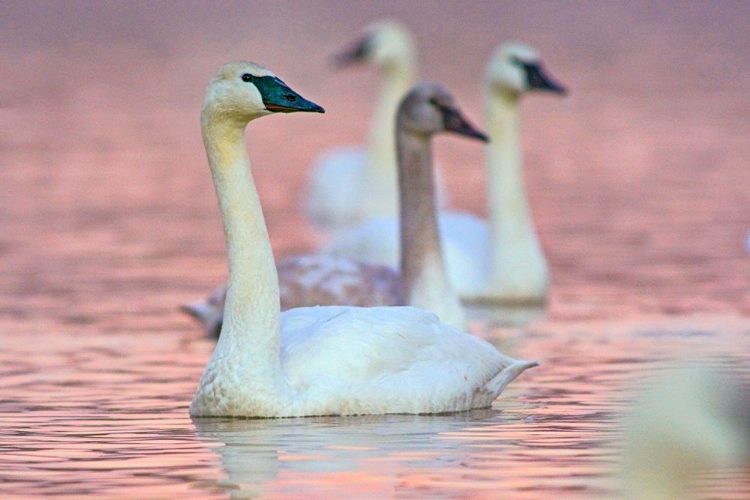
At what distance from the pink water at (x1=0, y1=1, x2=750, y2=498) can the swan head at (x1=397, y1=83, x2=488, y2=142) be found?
47.3 inches

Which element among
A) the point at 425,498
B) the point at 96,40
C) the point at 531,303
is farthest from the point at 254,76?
the point at 96,40

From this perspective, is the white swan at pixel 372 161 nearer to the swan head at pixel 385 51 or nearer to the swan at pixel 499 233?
the swan head at pixel 385 51

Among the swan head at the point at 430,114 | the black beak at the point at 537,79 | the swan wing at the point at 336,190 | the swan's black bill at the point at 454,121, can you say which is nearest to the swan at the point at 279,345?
the swan head at the point at 430,114

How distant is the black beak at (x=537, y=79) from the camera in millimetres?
16156

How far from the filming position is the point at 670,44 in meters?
44.8

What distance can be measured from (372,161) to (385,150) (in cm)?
26

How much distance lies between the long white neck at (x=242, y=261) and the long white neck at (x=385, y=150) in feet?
30.8

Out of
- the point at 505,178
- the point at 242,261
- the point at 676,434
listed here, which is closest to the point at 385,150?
the point at 505,178

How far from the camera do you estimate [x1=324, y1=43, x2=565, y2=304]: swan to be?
15109 millimetres

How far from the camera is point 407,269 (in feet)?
41.1

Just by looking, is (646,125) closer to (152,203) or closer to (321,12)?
(152,203)

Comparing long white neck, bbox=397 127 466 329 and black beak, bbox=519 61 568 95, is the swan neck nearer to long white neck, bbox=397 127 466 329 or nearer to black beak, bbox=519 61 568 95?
black beak, bbox=519 61 568 95

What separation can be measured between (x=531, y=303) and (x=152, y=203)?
Answer: 7487 mm

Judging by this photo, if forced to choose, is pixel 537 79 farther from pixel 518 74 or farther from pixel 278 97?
pixel 278 97
